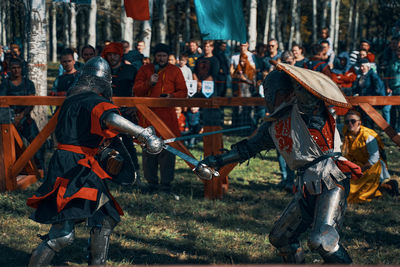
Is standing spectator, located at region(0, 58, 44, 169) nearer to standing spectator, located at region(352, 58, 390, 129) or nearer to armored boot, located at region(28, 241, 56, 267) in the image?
armored boot, located at region(28, 241, 56, 267)

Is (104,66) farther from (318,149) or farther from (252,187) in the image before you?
(252,187)

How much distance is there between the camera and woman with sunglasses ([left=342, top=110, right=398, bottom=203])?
6.27m

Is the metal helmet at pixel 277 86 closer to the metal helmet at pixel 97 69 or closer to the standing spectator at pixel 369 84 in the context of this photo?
the metal helmet at pixel 97 69

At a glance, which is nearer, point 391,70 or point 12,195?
point 12,195

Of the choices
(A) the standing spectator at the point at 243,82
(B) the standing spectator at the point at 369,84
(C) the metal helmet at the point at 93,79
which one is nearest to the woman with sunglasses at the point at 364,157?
(B) the standing spectator at the point at 369,84

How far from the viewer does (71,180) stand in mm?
3549

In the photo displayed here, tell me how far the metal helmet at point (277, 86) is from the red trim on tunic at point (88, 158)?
125 centimetres

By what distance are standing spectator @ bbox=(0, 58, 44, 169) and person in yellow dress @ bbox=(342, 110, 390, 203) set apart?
4273 mm

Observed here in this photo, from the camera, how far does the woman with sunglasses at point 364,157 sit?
627 cm

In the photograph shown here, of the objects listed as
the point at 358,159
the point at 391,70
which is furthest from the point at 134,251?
the point at 391,70


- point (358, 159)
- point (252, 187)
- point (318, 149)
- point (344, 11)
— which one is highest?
point (344, 11)

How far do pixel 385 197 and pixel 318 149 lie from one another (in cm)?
350

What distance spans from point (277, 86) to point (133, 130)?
99 cm

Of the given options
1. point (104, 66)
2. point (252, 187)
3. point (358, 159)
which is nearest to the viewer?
point (104, 66)
